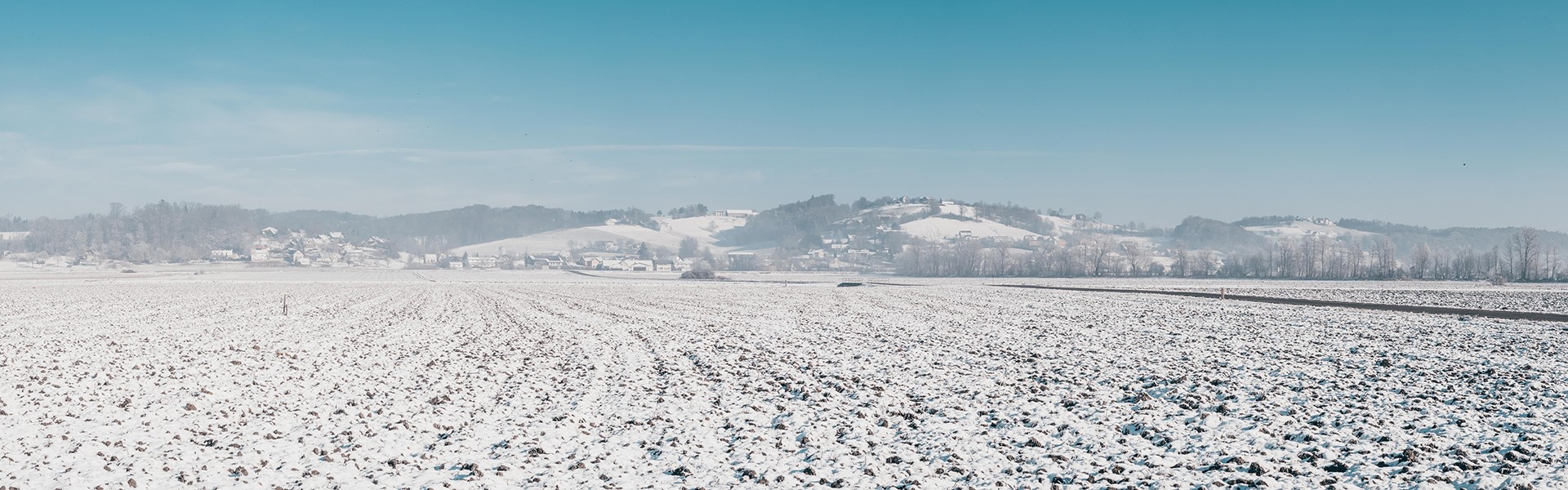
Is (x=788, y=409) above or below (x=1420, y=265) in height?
below

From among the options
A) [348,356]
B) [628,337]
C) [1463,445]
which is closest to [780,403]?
[1463,445]

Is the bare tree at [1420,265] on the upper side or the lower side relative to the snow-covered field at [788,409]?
upper

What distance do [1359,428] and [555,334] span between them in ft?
72.3

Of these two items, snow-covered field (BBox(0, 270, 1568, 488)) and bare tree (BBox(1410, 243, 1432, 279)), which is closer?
snow-covered field (BBox(0, 270, 1568, 488))

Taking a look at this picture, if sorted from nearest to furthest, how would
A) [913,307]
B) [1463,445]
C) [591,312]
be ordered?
[1463,445]
[591,312]
[913,307]

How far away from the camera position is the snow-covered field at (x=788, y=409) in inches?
416

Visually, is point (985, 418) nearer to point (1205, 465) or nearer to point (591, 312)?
point (1205, 465)

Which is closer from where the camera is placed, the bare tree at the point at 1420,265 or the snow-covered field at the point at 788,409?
the snow-covered field at the point at 788,409

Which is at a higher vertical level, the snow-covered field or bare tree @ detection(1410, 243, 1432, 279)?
bare tree @ detection(1410, 243, 1432, 279)

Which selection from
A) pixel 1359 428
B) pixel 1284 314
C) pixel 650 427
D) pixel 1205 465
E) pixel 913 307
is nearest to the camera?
pixel 1205 465

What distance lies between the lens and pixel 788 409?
14641 mm

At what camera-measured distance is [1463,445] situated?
37.1 feet

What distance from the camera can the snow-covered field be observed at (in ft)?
34.7

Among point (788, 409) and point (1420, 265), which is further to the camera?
point (1420, 265)
